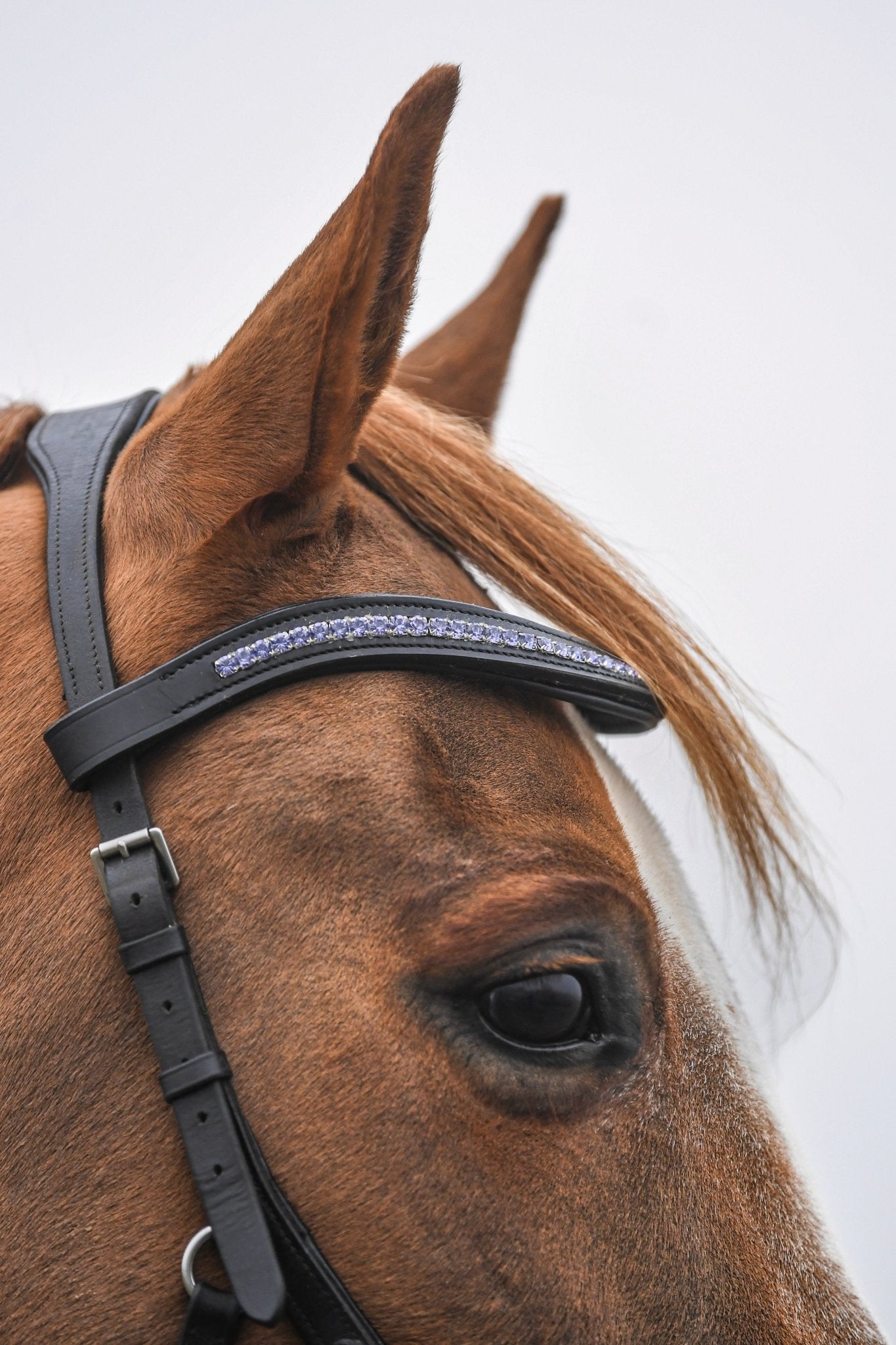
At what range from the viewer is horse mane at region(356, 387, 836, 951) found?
3.48ft

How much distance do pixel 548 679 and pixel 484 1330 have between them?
1.77ft

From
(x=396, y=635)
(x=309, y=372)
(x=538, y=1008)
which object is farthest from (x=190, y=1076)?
(x=309, y=372)

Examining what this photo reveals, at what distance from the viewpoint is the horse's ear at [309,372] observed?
0.76 m

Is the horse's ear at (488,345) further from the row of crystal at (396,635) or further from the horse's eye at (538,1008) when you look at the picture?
the horse's eye at (538,1008)

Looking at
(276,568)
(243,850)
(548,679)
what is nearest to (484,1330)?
(243,850)

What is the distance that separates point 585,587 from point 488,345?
555mm

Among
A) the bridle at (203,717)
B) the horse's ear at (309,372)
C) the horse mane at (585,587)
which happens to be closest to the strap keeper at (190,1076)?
the bridle at (203,717)

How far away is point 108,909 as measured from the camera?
0.80 meters

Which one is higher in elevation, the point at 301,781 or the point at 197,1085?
the point at 301,781

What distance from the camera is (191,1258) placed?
744mm

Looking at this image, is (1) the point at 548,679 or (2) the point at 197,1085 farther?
(1) the point at 548,679

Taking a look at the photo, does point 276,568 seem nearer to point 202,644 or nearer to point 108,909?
point 202,644

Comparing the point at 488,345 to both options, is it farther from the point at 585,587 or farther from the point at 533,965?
the point at 533,965

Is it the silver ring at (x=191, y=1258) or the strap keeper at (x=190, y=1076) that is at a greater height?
the strap keeper at (x=190, y=1076)
